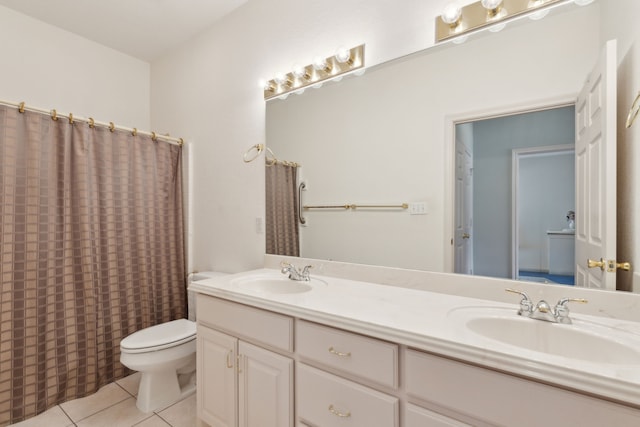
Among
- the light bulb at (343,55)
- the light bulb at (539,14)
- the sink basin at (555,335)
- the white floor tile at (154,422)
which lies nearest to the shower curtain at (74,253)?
the white floor tile at (154,422)

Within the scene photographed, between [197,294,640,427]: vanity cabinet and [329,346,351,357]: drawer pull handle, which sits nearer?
[197,294,640,427]: vanity cabinet

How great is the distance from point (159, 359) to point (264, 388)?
838 mm

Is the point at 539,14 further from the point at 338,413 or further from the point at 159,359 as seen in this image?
the point at 159,359

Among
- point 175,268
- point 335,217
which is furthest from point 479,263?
point 175,268

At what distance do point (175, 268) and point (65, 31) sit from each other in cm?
201

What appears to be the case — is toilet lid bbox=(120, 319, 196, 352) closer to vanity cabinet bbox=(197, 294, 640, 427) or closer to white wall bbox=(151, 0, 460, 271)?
vanity cabinet bbox=(197, 294, 640, 427)

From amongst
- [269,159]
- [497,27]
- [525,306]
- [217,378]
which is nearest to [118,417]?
[217,378]

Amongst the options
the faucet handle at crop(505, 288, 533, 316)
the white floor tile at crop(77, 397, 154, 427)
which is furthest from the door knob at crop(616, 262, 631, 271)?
the white floor tile at crop(77, 397, 154, 427)

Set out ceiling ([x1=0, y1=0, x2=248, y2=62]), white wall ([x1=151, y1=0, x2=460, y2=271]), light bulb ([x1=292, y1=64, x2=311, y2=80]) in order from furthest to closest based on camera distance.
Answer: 1. ceiling ([x1=0, y1=0, x2=248, y2=62])
2. light bulb ([x1=292, y1=64, x2=311, y2=80])
3. white wall ([x1=151, y1=0, x2=460, y2=271])

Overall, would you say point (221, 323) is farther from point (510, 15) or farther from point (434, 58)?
point (510, 15)

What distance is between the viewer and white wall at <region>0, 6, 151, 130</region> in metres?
2.04

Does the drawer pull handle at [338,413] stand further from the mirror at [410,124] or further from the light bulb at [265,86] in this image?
the light bulb at [265,86]

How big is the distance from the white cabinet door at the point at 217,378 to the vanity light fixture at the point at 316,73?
143cm

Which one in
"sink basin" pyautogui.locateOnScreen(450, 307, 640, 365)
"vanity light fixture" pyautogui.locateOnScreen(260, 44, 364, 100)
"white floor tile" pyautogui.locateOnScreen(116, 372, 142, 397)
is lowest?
"white floor tile" pyautogui.locateOnScreen(116, 372, 142, 397)
